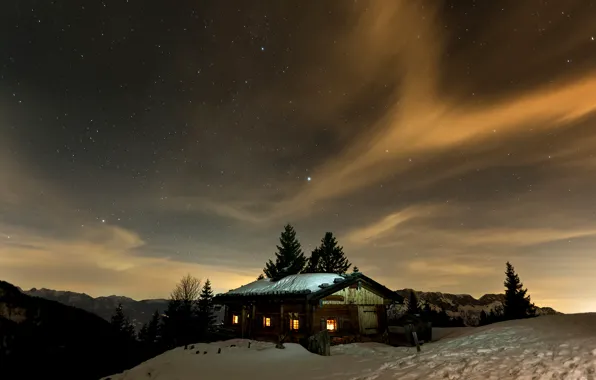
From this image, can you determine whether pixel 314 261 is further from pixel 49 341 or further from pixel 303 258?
pixel 49 341

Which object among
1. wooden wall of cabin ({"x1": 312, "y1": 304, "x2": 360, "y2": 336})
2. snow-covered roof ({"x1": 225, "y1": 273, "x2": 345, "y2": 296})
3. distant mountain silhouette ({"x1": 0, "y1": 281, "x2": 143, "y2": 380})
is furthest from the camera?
snow-covered roof ({"x1": 225, "y1": 273, "x2": 345, "y2": 296})

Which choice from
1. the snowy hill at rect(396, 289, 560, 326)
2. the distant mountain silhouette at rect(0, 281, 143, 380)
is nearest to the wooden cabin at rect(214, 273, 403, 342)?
the distant mountain silhouette at rect(0, 281, 143, 380)

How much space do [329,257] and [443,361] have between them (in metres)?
40.8

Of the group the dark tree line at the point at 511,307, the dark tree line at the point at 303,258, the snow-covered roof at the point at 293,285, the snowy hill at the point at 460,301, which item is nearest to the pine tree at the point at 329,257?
the dark tree line at the point at 303,258

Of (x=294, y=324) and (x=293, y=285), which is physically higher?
(x=293, y=285)

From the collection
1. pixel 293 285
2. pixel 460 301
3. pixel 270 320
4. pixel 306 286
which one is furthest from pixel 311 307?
pixel 460 301

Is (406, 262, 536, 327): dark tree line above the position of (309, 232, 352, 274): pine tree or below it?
below

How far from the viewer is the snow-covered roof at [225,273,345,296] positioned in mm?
22328

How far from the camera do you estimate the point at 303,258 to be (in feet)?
163

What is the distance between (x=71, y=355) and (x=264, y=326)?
48.3ft

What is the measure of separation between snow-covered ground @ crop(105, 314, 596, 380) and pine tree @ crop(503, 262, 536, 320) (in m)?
32.9

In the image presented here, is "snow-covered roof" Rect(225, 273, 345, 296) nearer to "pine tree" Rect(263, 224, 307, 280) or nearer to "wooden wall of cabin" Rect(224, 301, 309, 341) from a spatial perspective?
"wooden wall of cabin" Rect(224, 301, 309, 341)

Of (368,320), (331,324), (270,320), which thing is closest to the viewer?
(331,324)

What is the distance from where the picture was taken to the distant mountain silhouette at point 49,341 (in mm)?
9109
